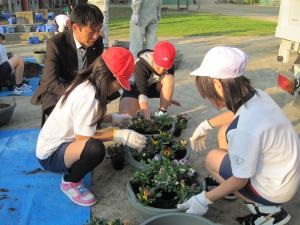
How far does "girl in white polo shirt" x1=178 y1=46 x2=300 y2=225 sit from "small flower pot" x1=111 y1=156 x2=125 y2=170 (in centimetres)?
95

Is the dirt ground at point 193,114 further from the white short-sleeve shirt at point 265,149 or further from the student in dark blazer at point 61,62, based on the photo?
the student in dark blazer at point 61,62

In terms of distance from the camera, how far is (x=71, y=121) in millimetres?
2475

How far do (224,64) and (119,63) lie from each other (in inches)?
27.1

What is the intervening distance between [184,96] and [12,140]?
86.4 inches

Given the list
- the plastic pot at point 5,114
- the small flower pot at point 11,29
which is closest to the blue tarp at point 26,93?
the plastic pot at point 5,114

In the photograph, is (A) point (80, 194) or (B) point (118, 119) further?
(B) point (118, 119)

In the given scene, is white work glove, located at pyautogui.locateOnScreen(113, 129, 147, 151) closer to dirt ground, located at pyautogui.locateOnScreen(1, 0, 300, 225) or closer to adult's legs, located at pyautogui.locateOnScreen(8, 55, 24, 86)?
dirt ground, located at pyautogui.locateOnScreen(1, 0, 300, 225)

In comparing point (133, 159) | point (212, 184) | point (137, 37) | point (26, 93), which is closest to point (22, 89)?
point (26, 93)

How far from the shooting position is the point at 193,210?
6.82 feet

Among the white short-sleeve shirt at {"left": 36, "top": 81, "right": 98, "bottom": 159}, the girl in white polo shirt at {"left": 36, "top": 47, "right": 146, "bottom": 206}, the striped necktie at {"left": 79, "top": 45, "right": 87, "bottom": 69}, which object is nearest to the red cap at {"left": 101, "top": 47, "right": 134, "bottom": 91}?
the girl in white polo shirt at {"left": 36, "top": 47, "right": 146, "bottom": 206}

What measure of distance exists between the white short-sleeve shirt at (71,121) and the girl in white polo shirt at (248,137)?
0.71 meters

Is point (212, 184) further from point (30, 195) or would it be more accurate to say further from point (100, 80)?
point (30, 195)

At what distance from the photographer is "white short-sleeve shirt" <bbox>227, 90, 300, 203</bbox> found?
1.90m

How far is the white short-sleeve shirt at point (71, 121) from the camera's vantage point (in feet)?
7.68
